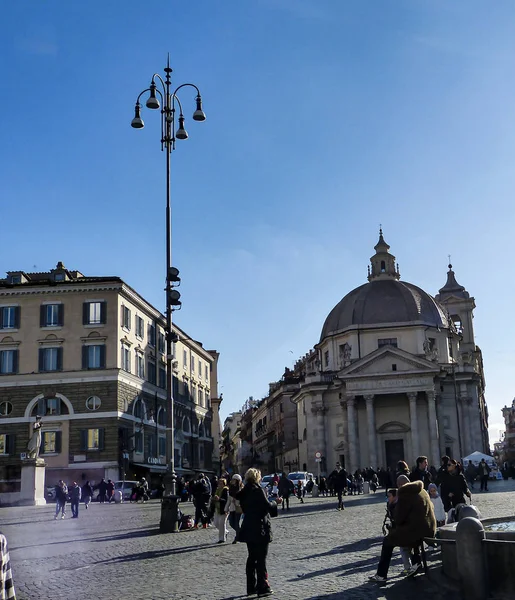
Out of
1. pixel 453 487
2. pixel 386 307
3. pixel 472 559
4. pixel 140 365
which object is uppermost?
pixel 386 307

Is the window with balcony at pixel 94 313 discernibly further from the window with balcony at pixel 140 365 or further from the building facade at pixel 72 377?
the window with balcony at pixel 140 365

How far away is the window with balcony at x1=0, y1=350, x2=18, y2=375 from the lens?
165ft

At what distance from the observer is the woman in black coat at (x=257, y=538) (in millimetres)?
10180

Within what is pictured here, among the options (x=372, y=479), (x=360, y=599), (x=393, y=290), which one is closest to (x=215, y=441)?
(x=393, y=290)

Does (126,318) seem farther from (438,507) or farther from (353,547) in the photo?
(438,507)

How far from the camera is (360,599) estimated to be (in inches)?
385

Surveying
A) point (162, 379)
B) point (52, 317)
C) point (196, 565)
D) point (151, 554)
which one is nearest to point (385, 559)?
point (196, 565)

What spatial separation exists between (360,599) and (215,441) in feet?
239

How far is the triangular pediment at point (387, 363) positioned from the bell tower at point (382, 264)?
13.0m

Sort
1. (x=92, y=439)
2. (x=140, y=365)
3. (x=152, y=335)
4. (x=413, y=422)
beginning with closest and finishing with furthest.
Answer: (x=92, y=439), (x=140, y=365), (x=152, y=335), (x=413, y=422)

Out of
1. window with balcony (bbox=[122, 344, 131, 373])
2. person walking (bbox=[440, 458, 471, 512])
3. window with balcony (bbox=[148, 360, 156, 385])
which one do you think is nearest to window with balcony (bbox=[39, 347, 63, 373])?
window with balcony (bbox=[122, 344, 131, 373])

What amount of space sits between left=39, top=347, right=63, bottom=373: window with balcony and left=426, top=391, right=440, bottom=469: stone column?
30.4 meters

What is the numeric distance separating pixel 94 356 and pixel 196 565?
3751 cm

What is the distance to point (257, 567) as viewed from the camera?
1021cm
